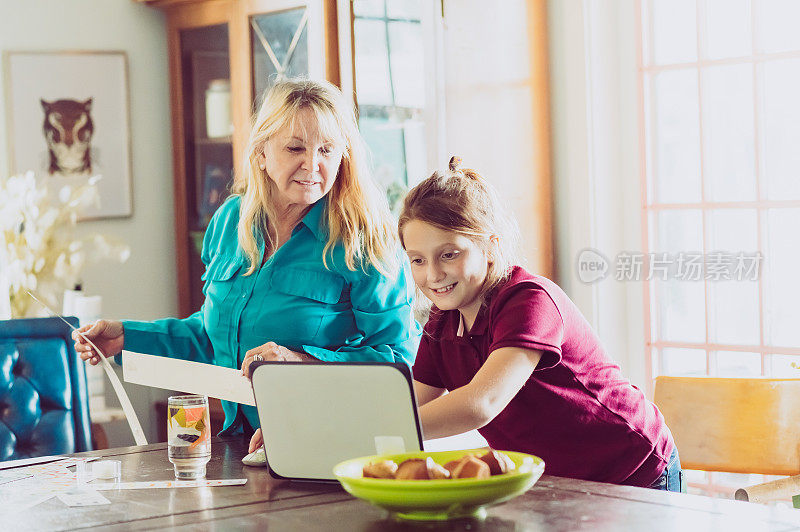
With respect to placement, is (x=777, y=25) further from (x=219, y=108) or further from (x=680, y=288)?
(x=219, y=108)

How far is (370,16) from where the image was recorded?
3521 millimetres

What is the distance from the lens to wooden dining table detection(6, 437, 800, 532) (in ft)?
4.09

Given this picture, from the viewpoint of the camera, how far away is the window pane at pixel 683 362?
3314 mm

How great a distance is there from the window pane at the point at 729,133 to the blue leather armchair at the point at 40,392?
2.02m

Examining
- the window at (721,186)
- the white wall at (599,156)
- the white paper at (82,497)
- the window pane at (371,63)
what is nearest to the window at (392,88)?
the window pane at (371,63)

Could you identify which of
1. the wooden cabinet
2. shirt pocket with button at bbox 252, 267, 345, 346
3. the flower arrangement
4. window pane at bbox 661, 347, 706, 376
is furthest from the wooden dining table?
the wooden cabinet

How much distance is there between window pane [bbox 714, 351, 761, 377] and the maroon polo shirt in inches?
60.4

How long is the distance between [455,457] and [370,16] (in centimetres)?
238

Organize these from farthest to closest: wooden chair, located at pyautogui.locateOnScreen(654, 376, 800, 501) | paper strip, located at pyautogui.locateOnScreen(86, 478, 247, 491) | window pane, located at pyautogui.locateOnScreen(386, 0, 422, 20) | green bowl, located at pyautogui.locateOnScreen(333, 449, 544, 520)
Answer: window pane, located at pyautogui.locateOnScreen(386, 0, 422, 20)
wooden chair, located at pyautogui.locateOnScreen(654, 376, 800, 501)
paper strip, located at pyautogui.locateOnScreen(86, 478, 247, 491)
green bowl, located at pyautogui.locateOnScreen(333, 449, 544, 520)

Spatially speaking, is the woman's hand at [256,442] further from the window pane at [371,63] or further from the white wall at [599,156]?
the window pane at [371,63]

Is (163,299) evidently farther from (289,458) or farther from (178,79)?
(289,458)

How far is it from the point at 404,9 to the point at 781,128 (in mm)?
1284

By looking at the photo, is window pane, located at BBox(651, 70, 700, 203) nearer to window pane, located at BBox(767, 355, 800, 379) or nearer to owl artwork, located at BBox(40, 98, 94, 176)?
window pane, located at BBox(767, 355, 800, 379)

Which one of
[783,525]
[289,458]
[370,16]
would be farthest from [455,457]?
[370,16]
